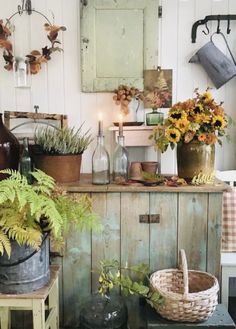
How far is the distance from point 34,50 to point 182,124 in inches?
41.5

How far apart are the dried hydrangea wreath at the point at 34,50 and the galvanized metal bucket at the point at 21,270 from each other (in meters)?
1.17

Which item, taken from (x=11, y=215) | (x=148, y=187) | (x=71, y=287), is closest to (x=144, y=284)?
(x=71, y=287)

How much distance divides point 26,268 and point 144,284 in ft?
2.33

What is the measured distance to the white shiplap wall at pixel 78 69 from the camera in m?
2.30

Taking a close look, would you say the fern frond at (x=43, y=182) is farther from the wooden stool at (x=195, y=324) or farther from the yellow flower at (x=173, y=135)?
the wooden stool at (x=195, y=324)

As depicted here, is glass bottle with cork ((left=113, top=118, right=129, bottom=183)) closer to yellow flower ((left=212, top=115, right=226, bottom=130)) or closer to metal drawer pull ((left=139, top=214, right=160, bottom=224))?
metal drawer pull ((left=139, top=214, right=160, bottom=224))

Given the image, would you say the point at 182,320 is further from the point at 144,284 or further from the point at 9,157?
the point at 9,157

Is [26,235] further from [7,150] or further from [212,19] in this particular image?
[212,19]

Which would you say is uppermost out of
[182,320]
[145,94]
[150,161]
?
[145,94]

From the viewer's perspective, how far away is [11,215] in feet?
4.96

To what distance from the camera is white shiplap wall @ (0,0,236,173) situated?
2303 millimetres

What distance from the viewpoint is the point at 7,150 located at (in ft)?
6.61

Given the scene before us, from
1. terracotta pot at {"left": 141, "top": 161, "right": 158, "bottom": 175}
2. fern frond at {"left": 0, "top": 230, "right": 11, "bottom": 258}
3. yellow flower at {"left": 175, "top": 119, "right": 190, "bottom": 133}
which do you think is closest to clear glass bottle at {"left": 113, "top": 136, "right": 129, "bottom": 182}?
terracotta pot at {"left": 141, "top": 161, "right": 158, "bottom": 175}

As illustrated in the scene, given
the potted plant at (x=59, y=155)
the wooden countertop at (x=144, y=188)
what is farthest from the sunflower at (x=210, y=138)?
the potted plant at (x=59, y=155)
